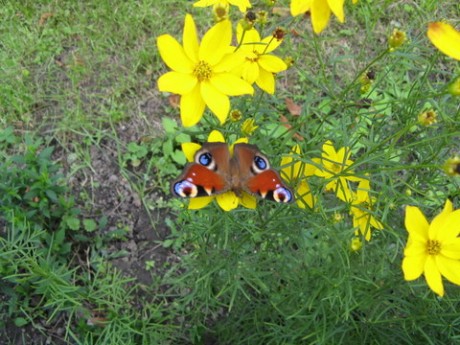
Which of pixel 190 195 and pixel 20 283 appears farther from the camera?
pixel 20 283

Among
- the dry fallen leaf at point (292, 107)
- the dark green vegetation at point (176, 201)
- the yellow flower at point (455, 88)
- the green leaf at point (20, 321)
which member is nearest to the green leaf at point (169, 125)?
the dark green vegetation at point (176, 201)

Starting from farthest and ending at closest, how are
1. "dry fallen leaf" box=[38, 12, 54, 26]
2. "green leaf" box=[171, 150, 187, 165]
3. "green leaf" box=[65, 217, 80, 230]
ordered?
"dry fallen leaf" box=[38, 12, 54, 26] < "green leaf" box=[171, 150, 187, 165] < "green leaf" box=[65, 217, 80, 230]

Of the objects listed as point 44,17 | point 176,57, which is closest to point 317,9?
point 176,57

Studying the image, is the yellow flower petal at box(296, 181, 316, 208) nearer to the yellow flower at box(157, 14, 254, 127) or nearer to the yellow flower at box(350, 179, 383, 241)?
the yellow flower at box(350, 179, 383, 241)

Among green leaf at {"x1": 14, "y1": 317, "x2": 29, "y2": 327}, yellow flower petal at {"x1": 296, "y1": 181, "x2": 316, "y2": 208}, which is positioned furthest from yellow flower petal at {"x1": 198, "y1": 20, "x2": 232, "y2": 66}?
green leaf at {"x1": 14, "y1": 317, "x2": 29, "y2": 327}

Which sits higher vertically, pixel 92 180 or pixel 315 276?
pixel 315 276

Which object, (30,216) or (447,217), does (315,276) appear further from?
(30,216)

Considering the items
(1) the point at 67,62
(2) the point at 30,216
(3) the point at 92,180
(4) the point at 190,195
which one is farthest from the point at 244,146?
(1) the point at 67,62

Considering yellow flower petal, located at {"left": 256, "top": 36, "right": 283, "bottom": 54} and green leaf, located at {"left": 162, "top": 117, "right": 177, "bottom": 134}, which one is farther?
green leaf, located at {"left": 162, "top": 117, "right": 177, "bottom": 134}
